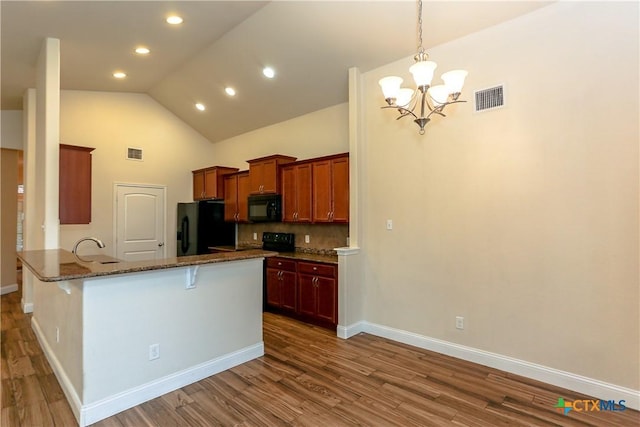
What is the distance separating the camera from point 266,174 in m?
5.45

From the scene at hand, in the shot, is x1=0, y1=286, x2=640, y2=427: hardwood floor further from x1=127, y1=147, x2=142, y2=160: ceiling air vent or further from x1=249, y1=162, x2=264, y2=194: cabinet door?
x1=127, y1=147, x2=142, y2=160: ceiling air vent

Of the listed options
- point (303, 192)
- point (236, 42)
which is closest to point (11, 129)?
point (236, 42)

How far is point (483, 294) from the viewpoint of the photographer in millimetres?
3242

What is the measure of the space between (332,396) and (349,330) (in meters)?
1.34

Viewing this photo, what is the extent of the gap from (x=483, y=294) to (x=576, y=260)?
817mm

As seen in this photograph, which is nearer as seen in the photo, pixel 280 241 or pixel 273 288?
pixel 273 288

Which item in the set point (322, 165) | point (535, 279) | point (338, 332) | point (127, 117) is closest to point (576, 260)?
point (535, 279)

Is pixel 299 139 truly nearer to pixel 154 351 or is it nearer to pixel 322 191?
pixel 322 191

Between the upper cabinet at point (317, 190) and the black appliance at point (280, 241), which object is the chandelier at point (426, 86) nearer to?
the upper cabinet at point (317, 190)

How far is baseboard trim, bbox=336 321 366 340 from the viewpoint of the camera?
3.97m

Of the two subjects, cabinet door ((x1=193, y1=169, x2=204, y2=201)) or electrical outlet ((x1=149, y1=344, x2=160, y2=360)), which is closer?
electrical outlet ((x1=149, y1=344, x2=160, y2=360))

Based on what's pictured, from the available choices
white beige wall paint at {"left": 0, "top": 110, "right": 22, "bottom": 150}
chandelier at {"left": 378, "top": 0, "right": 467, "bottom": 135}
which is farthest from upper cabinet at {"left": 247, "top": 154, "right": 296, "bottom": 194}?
white beige wall paint at {"left": 0, "top": 110, "right": 22, "bottom": 150}

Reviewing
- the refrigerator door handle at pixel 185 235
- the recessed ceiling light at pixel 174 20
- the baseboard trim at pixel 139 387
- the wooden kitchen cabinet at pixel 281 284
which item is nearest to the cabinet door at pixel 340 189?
the wooden kitchen cabinet at pixel 281 284

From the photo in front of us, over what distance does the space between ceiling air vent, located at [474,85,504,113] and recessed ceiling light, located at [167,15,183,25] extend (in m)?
3.16
